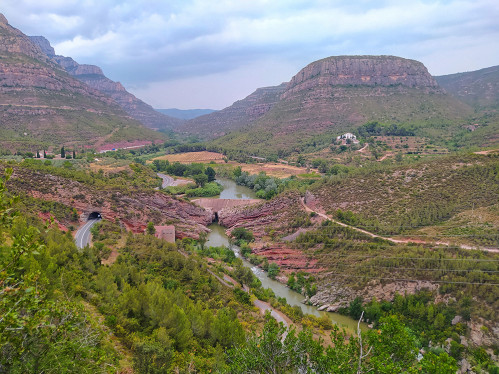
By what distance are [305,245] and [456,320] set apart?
1760 centimetres

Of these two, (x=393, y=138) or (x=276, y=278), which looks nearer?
(x=276, y=278)

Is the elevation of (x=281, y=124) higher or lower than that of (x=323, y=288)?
higher

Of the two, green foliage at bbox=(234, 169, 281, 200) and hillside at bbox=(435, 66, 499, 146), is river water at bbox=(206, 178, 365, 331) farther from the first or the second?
hillside at bbox=(435, 66, 499, 146)

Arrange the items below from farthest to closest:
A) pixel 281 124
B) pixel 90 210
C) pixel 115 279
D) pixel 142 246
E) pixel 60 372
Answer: pixel 281 124 → pixel 90 210 → pixel 142 246 → pixel 115 279 → pixel 60 372

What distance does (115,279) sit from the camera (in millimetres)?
21172

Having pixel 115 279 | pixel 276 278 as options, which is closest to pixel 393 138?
pixel 276 278

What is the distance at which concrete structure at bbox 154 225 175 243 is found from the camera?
41.3 metres

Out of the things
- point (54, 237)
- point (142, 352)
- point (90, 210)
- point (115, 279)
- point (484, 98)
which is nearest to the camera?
point (142, 352)

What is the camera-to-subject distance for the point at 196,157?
112 m

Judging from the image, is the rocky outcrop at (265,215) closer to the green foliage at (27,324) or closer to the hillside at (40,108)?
the green foliage at (27,324)

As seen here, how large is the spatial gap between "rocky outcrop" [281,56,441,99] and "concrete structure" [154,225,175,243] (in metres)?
125

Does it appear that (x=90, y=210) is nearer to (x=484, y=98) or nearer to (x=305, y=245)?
(x=305, y=245)

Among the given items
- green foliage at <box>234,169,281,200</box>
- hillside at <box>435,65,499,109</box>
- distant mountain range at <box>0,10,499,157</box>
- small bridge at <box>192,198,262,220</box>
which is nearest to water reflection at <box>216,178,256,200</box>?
green foliage at <box>234,169,281,200</box>

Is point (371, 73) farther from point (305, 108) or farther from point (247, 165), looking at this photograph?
point (247, 165)
